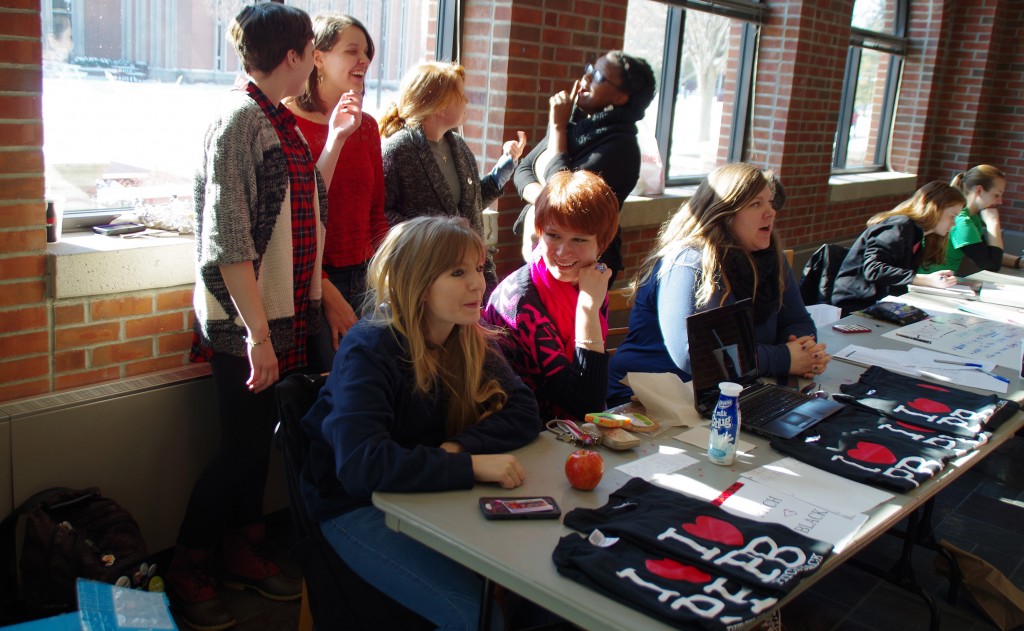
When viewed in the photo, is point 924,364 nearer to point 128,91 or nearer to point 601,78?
point 601,78

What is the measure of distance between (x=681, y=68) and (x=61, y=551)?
4.30 metres

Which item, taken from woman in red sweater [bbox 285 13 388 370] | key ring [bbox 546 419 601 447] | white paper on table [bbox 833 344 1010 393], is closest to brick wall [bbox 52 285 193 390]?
woman in red sweater [bbox 285 13 388 370]

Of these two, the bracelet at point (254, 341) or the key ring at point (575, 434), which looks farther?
the bracelet at point (254, 341)

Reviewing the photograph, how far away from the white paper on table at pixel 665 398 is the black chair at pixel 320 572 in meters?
0.81

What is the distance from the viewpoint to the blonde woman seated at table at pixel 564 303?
2.47 meters

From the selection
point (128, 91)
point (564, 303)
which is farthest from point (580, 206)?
point (128, 91)

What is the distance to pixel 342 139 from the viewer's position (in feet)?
8.73

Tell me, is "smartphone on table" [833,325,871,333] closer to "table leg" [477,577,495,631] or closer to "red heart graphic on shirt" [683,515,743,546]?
"red heart graphic on shirt" [683,515,743,546]

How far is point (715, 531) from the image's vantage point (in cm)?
172

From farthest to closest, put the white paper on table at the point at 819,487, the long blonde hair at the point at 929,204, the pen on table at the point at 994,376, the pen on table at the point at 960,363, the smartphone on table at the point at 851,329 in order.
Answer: the long blonde hair at the point at 929,204
the smartphone on table at the point at 851,329
the pen on table at the point at 960,363
the pen on table at the point at 994,376
the white paper on table at the point at 819,487

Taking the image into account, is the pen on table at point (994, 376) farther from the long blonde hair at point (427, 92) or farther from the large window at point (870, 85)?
the large window at point (870, 85)

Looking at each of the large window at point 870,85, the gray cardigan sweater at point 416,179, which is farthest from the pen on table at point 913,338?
the large window at point 870,85

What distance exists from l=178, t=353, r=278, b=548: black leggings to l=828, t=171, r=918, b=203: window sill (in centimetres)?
520

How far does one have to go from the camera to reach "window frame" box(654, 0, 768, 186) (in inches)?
210
